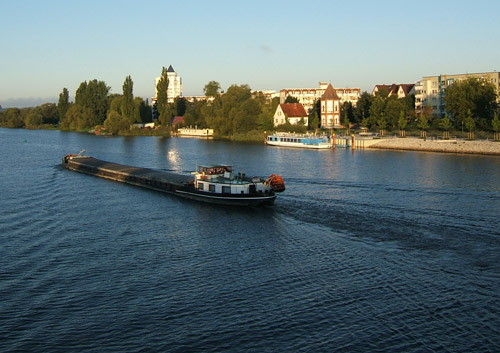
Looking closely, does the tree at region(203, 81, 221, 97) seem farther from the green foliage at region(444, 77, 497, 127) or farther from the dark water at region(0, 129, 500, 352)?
the dark water at region(0, 129, 500, 352)

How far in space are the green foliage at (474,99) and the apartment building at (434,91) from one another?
690 inches

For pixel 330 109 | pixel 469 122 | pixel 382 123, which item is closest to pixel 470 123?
pixel 469 122

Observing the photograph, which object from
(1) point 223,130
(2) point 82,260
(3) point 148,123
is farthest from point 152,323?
(3) point 148,123

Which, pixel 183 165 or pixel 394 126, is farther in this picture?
pixel 394 126

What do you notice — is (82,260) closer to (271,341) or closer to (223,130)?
(271,341)

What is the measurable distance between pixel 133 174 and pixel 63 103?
137 m

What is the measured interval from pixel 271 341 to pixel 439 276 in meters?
9.37

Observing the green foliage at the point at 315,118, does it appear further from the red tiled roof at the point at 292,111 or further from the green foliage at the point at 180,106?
the green foliage at the point at 180,106

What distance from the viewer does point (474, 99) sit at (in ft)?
297

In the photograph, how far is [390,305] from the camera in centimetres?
1988

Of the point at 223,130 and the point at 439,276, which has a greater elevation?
the point at 223,130

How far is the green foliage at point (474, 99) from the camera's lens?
295 feet

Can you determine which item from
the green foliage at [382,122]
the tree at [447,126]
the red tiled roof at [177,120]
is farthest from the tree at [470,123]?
the red tiled roof at [177,120]

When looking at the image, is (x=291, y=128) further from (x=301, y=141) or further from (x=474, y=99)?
(x=474, y=99)
